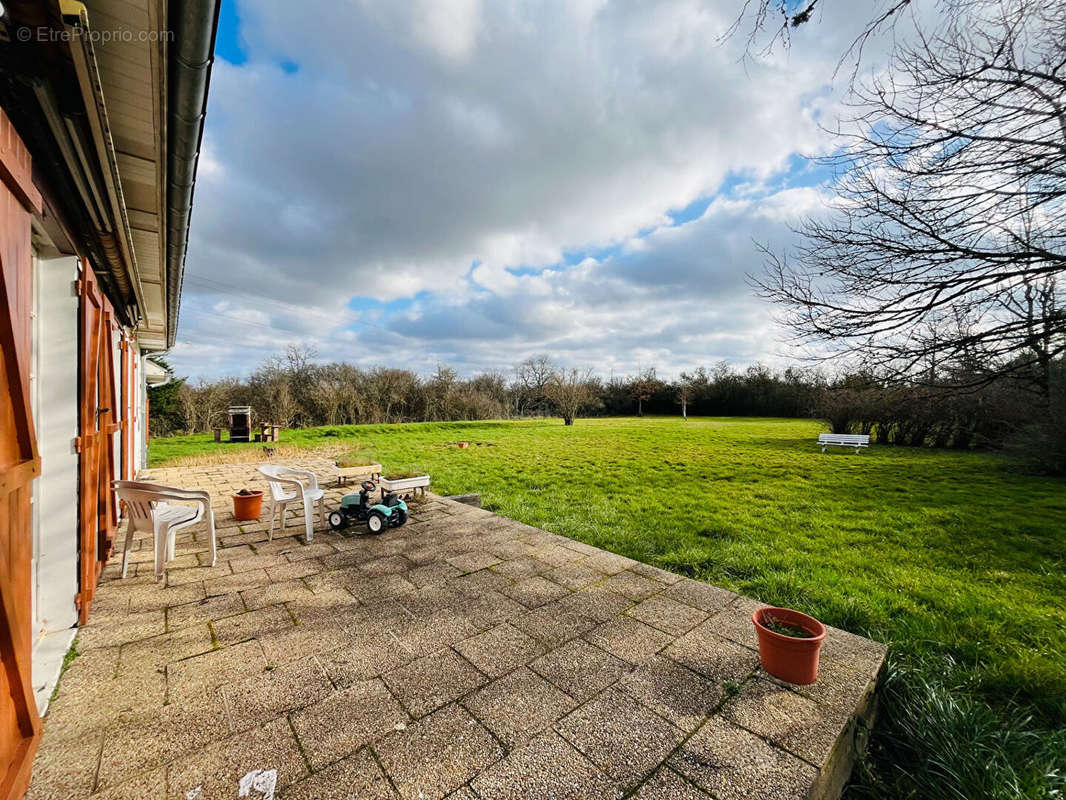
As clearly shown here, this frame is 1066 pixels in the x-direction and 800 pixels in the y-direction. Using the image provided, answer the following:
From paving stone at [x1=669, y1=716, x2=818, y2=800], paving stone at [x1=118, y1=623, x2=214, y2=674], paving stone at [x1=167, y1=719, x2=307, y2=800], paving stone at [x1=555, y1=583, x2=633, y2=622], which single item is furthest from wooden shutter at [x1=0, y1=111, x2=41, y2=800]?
paving stone at [x1=555, y1=583, x2=633, y2=622]

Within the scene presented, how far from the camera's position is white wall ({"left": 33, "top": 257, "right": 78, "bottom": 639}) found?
2260mm

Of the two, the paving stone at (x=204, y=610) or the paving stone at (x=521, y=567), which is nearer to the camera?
the paving stone at (x=204, y=610)

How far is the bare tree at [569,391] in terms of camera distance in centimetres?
2766

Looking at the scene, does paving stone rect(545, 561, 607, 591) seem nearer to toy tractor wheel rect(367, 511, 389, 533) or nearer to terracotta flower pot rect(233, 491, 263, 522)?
toy tractor wheel rect(367, 511, 389, 533)

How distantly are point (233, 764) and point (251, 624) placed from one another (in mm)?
1190

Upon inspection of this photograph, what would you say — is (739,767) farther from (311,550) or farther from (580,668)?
(311,550)

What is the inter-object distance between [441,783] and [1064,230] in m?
4.74

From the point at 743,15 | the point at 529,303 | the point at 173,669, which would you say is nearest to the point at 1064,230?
the point at 743,15

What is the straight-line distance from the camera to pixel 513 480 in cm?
822

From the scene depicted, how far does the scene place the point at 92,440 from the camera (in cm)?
273

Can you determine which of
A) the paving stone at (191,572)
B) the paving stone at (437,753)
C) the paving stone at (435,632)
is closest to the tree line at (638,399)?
the paving stone at (435,632)

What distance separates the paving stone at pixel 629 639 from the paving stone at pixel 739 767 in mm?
547

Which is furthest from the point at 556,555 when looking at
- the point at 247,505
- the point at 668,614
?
the point at 247,505

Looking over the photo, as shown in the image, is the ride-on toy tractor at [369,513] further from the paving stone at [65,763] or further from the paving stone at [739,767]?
the paving stone at [739,767]
